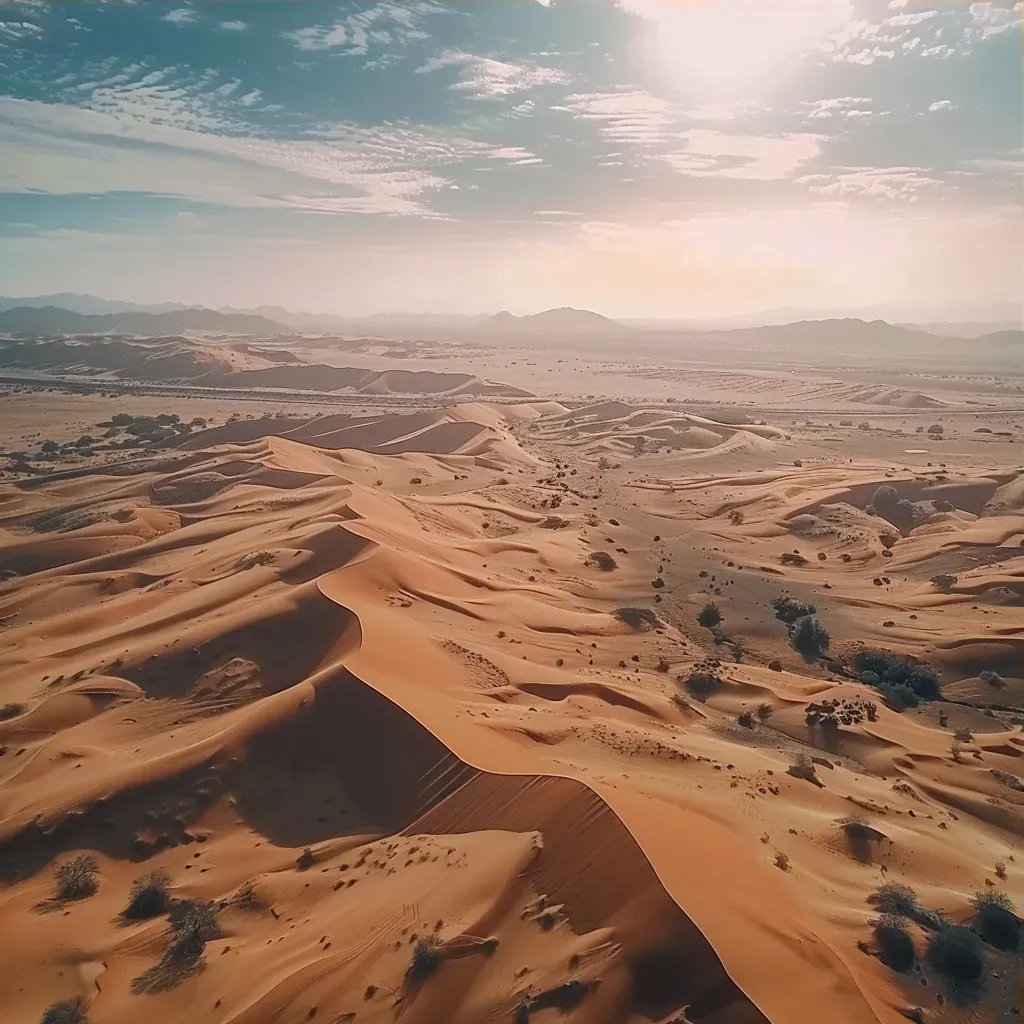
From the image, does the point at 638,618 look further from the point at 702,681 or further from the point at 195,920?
the point at 195,920

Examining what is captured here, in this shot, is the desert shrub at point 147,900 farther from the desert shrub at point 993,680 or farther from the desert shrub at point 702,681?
the desert shrub at point 993,680

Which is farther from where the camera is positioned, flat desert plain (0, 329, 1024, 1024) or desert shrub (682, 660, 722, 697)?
desert shrub (682, 660, 722, 697)

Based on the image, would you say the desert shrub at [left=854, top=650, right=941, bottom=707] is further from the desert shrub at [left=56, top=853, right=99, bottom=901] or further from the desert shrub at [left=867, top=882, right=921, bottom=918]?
the desert shrub at [left=56, top=853, right=99, bottom=901]

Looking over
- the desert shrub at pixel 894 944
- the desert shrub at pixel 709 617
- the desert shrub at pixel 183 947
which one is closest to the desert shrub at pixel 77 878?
the desert shrub at pixel 183 947

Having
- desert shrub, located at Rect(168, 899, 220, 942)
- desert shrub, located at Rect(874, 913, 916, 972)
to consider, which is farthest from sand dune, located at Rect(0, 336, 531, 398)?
desert shrub, located at Rect(874, 913, 916, 972)

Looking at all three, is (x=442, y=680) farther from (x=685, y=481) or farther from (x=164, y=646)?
(x=685, y=481)

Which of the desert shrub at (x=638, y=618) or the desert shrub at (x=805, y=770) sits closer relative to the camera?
the desert shrub at (x=805, y=770)
